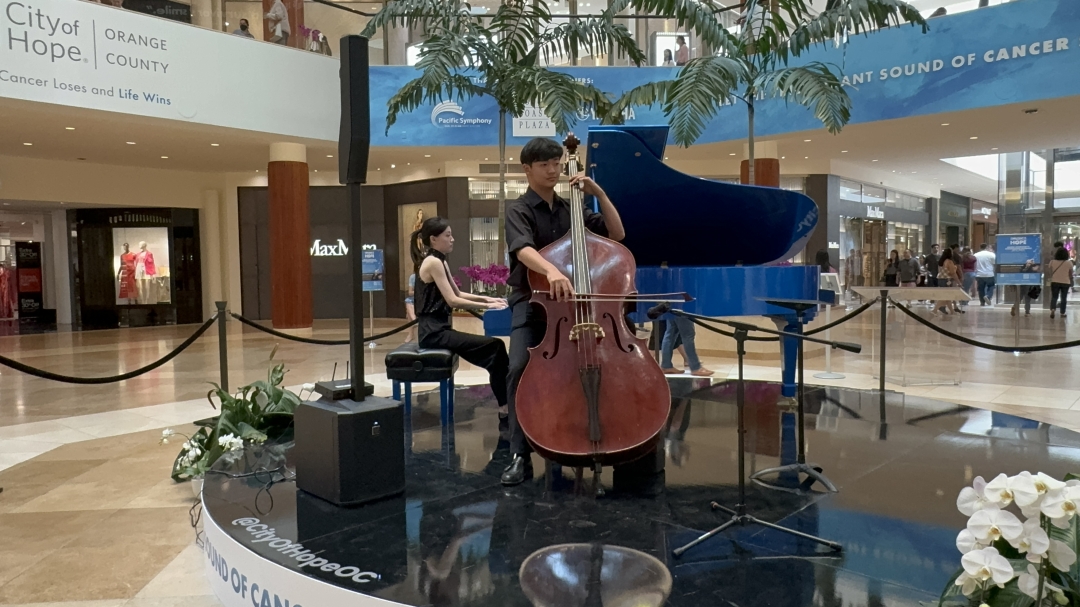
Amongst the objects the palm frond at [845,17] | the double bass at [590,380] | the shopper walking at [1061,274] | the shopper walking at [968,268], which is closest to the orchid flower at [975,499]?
the double bass at [590,380]

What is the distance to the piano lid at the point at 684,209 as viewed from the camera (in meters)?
3.79

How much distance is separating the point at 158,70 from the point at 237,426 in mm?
7119

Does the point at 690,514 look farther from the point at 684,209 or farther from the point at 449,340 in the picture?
the point at 684,209

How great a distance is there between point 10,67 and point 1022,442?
9.79m

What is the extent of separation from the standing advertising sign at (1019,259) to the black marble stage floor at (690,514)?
7468 millimetres

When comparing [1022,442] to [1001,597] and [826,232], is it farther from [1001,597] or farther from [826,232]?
[826,232]

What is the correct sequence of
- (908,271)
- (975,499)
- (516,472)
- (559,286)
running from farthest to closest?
1. (908,271)
2. (516,472)
3. (559,286)
4. (975,499)

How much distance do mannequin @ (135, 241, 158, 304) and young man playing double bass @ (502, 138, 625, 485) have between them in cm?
1520

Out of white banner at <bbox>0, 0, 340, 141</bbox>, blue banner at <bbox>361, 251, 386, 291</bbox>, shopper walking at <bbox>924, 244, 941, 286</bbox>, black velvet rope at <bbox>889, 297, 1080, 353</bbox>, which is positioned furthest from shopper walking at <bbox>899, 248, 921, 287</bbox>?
white banner at <bbox>0, 0, 340, 141</bbox>

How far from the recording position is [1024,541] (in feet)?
4.10

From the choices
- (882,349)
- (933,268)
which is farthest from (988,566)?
(933,268)

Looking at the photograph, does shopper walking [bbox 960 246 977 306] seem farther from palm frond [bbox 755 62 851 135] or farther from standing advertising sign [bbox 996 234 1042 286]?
palm frond [bbox 755 62 851 135]

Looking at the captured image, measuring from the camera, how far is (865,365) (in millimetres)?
7961

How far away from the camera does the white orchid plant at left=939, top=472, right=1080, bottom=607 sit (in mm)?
1238
